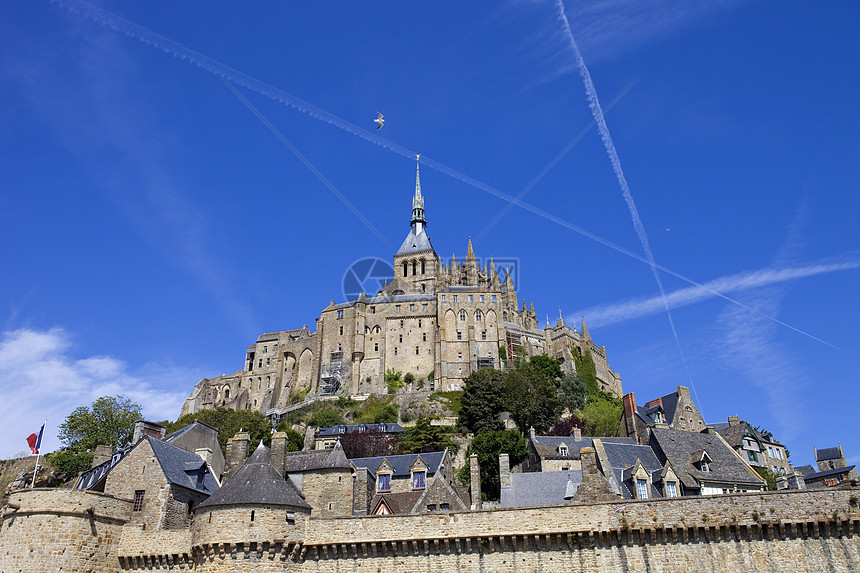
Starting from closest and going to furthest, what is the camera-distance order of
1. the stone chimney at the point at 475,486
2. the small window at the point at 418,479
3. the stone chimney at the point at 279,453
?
the stone chimney at the point at 279,453
the stone chimney at the point at 475,486
the small window at the point at 418,479

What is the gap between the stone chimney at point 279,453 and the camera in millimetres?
36062

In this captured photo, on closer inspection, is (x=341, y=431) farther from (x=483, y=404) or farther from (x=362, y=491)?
(x=362, y=491)

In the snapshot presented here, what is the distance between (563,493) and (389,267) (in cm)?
8600

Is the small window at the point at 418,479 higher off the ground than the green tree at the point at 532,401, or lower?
lower

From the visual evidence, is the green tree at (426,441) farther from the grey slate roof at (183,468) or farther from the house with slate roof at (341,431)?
the grey slate roof at (183,468)

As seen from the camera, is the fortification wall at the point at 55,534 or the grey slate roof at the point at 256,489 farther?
the fortification wall at the point at 55,534

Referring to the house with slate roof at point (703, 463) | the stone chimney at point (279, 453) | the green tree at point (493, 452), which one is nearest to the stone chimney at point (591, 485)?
the house with slate roof at point (703, 463)

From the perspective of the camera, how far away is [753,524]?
28.4 meters

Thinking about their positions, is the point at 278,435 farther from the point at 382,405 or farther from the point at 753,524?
the point at 382,405

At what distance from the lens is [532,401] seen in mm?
70875

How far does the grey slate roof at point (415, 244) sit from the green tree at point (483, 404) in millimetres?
50251

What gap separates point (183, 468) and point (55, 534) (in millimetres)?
7483

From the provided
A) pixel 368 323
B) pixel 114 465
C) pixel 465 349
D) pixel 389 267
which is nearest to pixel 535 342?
pixel 465 349

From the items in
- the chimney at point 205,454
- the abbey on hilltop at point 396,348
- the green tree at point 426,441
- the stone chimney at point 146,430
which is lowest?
the chimney at point 205,454
